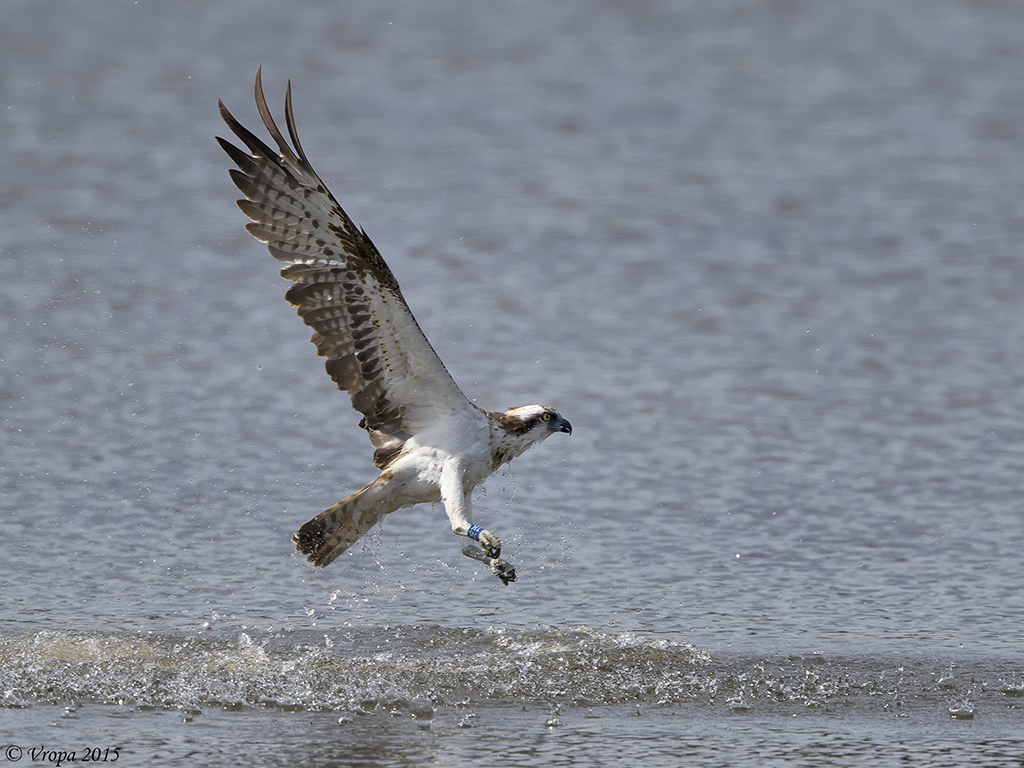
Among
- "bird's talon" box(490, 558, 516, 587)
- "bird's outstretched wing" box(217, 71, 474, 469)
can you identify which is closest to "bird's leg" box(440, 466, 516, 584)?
"bird's talon" box(490, 558, 516, 587)

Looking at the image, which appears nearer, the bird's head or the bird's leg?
the bird's leg

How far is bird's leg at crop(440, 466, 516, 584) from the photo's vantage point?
733 centimetres

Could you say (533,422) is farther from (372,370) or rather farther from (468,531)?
(372,370)

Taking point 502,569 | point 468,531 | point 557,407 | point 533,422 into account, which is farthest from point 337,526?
point 557,407

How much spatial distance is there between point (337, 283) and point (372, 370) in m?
0.48

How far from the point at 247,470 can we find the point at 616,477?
7.32 feet

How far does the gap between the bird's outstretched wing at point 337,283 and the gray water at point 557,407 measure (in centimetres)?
123

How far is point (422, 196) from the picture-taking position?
626 inches

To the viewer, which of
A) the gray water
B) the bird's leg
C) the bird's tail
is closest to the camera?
the gray water

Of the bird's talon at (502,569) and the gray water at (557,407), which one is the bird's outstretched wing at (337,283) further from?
the gray water at (557,407)

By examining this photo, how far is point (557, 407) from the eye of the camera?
1084cm

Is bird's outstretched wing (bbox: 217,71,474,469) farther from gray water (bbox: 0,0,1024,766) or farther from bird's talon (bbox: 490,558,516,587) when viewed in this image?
gray water (bbox: 0,0,1024,766)

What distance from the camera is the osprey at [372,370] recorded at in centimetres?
741

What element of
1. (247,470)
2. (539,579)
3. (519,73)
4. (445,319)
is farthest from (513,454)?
(519,73)
